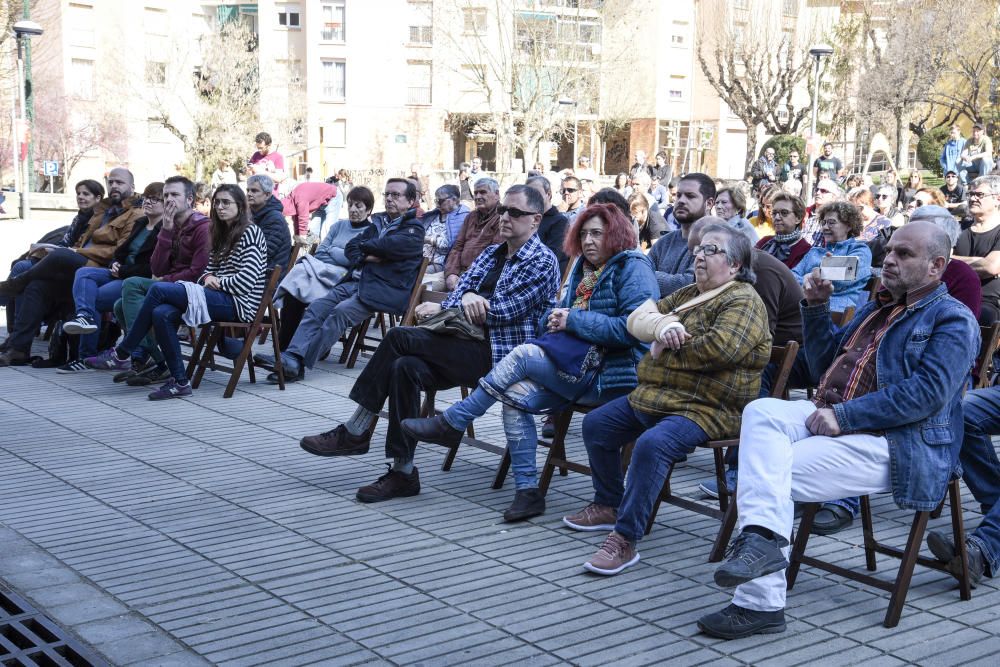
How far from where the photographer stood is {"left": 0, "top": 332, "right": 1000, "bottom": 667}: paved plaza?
402 centimetres

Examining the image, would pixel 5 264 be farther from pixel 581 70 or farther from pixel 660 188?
pixel 581 70

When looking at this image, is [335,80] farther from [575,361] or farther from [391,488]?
[575,361]

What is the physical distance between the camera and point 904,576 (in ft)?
13.8

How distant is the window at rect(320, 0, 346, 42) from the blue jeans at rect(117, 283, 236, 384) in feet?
157

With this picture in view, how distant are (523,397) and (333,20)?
168 ft

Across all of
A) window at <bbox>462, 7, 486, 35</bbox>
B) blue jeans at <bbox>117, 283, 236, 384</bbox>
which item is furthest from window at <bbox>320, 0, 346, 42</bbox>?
blue jeans at <bbox>117, 283, 236, 384</bbox>

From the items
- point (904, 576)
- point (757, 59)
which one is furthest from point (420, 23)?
point (904, 576)

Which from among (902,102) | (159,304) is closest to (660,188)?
(159,304)

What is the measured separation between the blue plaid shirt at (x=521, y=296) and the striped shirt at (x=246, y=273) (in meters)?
2.99

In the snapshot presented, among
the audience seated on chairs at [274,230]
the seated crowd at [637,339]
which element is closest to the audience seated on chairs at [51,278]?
the seated crowd at [637,339]

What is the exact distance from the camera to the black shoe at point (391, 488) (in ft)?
19.0

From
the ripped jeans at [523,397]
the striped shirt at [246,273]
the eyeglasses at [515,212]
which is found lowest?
the ripped jeans at [523,397]

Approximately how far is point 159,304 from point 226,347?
3.29 feet

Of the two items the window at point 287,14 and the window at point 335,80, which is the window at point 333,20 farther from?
the window at point 287,14
